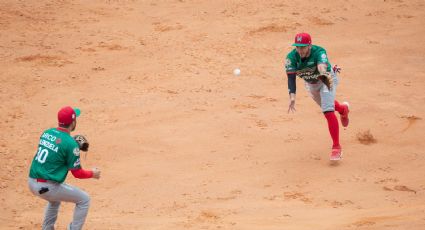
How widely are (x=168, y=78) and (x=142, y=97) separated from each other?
1030mm

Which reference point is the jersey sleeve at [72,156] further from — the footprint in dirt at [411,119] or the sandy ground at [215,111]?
the footprint in dirt at [411,119]

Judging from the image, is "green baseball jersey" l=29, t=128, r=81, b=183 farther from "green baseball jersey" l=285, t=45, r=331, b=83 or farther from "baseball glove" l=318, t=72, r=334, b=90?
"baseball glove" l=318, t=72, r=334, b=90

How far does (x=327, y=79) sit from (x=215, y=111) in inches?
113

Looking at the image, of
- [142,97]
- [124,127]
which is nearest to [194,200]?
[124,127]

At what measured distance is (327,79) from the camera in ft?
33.5

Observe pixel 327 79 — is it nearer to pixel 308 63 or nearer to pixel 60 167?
pixel 308 63

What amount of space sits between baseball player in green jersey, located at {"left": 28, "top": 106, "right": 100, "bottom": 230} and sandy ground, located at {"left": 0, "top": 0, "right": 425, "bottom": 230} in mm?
1136

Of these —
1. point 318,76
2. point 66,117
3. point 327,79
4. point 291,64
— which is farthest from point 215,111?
point 66,117

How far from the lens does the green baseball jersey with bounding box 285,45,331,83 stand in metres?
10.1

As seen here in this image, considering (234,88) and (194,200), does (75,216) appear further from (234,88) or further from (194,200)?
(234,88)

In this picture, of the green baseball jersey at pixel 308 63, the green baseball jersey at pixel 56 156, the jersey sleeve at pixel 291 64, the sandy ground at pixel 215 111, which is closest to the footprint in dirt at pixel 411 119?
the sandy ground at pixel 215 111

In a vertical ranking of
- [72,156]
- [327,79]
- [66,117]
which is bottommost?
[72,156]

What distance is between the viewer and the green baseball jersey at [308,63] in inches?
399

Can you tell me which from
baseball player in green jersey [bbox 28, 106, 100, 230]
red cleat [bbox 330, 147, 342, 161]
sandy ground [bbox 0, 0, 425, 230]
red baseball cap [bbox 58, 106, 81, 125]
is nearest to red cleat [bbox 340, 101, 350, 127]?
sandy ground [bbox 0, 0, 425, 230]
